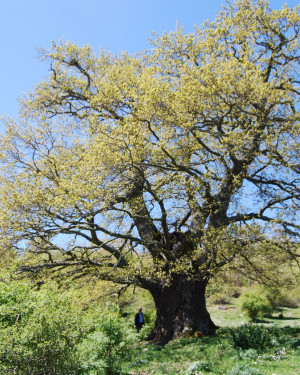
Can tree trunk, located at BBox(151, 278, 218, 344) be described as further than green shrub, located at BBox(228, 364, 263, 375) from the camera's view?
Yes

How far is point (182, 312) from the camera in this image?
14.5m

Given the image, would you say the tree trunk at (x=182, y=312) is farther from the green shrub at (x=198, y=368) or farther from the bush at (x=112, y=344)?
the bush at (x=112, y=344)

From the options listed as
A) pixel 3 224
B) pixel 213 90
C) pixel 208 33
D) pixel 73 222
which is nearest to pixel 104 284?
pixel 73 222

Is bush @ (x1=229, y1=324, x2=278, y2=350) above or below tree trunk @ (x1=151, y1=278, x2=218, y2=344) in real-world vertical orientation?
below

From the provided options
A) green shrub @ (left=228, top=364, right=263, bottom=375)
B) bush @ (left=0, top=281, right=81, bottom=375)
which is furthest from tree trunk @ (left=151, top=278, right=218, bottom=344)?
bush @ (left=0, top=281, right=81, bottom=375)

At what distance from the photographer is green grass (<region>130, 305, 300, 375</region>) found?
8438 mm

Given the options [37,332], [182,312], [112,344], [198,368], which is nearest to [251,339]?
[198,368]

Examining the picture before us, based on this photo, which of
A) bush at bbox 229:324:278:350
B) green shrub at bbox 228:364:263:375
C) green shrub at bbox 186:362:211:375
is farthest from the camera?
bush at bbox 229:324:278:350

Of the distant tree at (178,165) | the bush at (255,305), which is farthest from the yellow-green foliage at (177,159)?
the bush at (255,305)

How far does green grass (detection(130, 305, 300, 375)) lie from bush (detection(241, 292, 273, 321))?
15528mm

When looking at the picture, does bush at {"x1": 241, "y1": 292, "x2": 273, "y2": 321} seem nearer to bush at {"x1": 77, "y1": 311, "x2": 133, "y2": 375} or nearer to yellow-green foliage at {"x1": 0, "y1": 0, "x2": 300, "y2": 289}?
yellow-green foliage at {"x1": 0, "y1": 0, "x2": 300, "y2": 289}

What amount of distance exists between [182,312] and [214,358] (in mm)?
4479

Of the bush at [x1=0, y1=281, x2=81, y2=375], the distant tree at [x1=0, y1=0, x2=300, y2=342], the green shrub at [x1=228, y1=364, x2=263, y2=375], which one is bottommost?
the green shrub at [x1=228, y1=364, x2=263, y2=375]

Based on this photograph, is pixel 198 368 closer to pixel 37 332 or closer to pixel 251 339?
pixel 251 339
